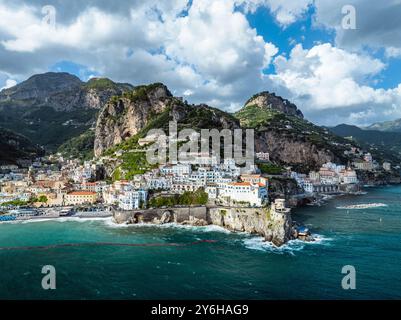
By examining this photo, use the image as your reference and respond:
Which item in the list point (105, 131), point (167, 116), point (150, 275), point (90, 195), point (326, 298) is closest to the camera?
point (326, 298)

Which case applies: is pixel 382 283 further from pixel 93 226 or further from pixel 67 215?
pixel 67 215

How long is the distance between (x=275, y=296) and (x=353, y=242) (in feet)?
78.3

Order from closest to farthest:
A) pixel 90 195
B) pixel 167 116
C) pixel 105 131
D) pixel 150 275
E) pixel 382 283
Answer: pixel 382 283 → pixel 150 275 → pixel 90 195 → pixel 167 116 → pixel 105 131

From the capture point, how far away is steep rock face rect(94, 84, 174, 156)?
13688cm

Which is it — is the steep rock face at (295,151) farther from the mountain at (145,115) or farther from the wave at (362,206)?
the wave at (362,206)

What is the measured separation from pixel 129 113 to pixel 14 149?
69.6m

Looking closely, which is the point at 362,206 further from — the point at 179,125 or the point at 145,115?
the point at 145,115

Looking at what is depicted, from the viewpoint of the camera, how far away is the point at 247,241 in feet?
168

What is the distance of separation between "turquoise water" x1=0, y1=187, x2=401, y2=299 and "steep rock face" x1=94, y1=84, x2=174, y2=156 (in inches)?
3167

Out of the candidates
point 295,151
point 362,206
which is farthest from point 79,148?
point 362,206

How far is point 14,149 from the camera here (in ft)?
543

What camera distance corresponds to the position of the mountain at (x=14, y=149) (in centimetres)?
14988

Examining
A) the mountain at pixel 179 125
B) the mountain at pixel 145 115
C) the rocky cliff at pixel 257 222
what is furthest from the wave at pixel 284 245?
the mountain at pixel 145 115

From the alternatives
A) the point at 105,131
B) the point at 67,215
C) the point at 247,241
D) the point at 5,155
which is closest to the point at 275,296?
the point at 247,241
